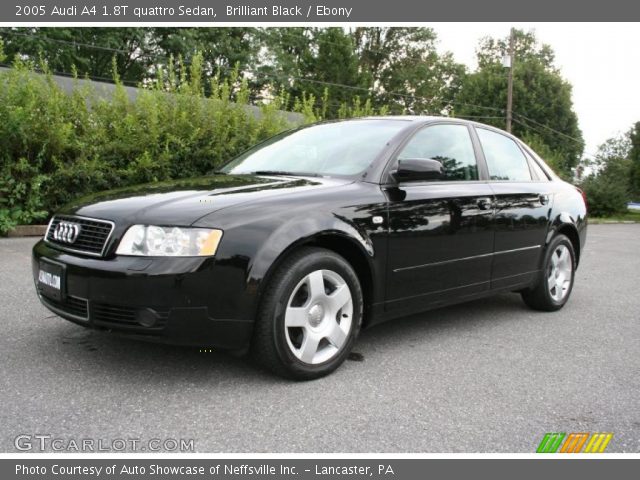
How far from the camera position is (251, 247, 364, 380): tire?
309 centimetres

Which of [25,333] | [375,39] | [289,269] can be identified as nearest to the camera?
[289,269]

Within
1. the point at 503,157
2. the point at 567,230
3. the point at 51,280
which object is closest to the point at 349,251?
the point at 51,280

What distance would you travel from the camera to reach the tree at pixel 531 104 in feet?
144

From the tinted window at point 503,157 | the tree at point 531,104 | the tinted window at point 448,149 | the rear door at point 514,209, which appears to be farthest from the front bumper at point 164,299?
the tree at point 531,104

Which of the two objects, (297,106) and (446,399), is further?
(297,106)

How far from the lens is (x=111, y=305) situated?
9.54ft

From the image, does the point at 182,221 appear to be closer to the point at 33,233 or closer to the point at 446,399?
the point at 446,399

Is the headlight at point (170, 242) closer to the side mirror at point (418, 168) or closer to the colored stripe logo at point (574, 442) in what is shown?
the side mirror at point (418, 168)

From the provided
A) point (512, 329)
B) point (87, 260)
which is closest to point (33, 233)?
point (87, 260)

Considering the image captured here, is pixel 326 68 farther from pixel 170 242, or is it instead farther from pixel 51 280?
pixel 170 242

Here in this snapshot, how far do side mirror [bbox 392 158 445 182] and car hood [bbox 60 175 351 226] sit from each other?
340 millimetres

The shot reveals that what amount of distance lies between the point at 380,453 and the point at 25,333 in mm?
2567

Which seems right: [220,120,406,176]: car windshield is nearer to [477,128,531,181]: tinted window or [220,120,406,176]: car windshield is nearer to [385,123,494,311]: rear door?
[385,123,494,311]: rear door

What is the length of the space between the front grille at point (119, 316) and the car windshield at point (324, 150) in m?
1.48
